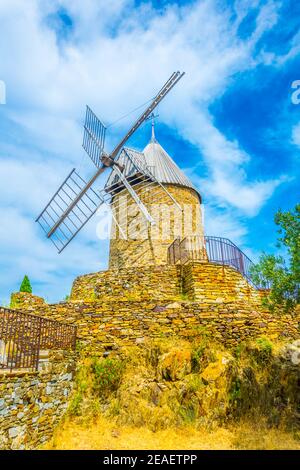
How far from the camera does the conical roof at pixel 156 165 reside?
715 inches

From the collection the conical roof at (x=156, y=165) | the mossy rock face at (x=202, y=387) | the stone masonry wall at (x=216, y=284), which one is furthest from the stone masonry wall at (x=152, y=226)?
the mossy rock face at (x=202, y=387)

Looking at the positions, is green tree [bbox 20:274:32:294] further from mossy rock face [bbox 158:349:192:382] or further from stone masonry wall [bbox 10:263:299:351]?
mossy rock face [bbox 158:349:192:382]

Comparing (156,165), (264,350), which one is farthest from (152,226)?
(264,350)

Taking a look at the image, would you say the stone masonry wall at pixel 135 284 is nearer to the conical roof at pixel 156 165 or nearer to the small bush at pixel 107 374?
the small bush at pixel 107 374

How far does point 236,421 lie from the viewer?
24.7 feet

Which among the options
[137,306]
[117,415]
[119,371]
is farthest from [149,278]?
[117,415]

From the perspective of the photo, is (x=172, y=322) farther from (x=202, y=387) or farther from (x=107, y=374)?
(x=107, y=374)

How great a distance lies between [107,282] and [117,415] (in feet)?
20.5

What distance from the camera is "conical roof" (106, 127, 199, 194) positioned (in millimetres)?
18172

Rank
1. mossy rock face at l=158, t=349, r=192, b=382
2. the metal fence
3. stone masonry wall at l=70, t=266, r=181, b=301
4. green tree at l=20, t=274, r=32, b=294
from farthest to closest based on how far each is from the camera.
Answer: green tree at l=20, t=274, r=32, b=294, stone masonry wall at l=70, t=266, r=181, b=301, mossy rock face at l=158, t=349, r=192, b=382, the metal fence

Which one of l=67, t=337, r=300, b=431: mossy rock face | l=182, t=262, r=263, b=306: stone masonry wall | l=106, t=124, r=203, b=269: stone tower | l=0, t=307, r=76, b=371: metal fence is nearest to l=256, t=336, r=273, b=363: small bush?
l=67, t=337, r=300, b=431: mossy rock face

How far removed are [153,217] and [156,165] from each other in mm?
3544

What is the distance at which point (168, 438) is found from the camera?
7.11 m
